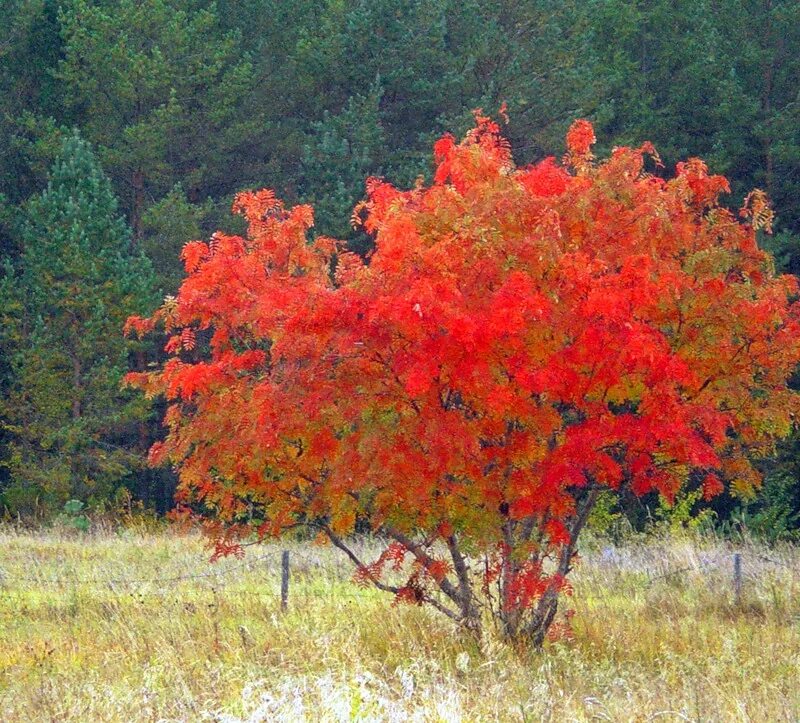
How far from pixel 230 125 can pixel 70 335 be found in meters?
7.71

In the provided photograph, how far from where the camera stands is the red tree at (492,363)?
8.18 m

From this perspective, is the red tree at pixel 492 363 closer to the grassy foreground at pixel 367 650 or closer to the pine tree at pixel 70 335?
the grassy foreground at pixel 367 650

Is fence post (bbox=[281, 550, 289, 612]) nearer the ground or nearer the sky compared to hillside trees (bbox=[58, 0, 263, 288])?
nearer the ground

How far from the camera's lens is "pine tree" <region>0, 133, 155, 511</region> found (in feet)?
77.7

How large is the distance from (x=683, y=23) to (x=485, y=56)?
20.3 ft

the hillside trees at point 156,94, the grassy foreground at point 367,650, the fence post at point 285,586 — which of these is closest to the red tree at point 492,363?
the grassy foreground at point 367,650

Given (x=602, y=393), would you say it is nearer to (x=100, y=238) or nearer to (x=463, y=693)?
(x=463, y=693)

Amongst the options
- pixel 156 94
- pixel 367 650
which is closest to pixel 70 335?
pixel 156 94

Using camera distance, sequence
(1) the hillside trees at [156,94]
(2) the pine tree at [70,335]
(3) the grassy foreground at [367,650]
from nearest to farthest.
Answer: (3) the grassy foreground at [367,650]
(2) the pine tree at [70,335]
(1) the hillside trees at [156,94]

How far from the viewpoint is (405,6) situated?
27.7 meters

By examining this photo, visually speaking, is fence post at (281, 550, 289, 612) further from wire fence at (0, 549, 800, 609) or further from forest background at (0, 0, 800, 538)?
forest background at (0, 0, 800, 538)

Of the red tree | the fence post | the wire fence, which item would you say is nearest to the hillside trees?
the wire fence

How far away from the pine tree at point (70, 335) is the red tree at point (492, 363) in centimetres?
1451

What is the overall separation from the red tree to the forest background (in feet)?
49.1
